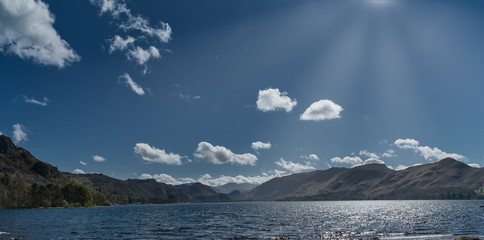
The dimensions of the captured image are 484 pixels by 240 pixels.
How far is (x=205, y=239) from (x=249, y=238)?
32.1 feet

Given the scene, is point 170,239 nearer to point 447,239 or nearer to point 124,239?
point 124,239

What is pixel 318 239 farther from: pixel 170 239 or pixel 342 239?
pixel 170 239

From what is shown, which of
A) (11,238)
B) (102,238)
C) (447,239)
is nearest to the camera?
(447,239)

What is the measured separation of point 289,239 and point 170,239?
1035 inches

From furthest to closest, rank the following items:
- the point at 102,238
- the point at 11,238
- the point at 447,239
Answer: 1. the point at 102,238
2. the point at 11,238
3. the point at 447,239

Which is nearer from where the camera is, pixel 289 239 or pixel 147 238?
pixel 289 239

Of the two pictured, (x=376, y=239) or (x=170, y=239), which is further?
(x=170, y=239)

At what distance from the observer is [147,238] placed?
6938 cm

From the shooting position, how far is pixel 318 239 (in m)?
63.5

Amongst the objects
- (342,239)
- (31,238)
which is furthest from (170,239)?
(342,239)

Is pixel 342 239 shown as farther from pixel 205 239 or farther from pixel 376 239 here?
pixel 205 239

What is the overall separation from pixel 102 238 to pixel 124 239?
6.26 m

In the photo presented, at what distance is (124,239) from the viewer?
68.1m

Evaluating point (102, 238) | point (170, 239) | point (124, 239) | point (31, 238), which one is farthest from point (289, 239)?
point (31, 238)
